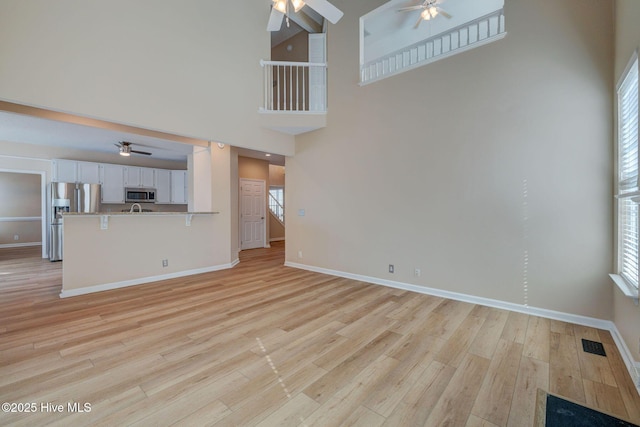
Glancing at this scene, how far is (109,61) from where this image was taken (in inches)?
122

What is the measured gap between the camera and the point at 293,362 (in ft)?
6.99

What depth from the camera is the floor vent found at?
2.29 meters

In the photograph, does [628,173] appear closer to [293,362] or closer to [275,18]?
[293,362]

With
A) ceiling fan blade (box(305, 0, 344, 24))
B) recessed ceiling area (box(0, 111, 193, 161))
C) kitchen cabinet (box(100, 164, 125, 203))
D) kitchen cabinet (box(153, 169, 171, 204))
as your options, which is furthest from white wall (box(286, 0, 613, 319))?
kitchen cabinet (box(100, 164, 125, 203))

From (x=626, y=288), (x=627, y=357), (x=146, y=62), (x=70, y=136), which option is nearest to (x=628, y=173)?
(x=626, y=288)

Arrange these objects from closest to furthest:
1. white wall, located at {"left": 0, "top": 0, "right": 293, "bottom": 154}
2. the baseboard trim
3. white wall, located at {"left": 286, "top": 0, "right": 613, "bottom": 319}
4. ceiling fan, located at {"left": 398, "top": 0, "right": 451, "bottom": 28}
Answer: the baseboard trim, white wall, located at {"left": 0, "top": 0, "right": 293, "bottom": 154}, white wall, located at {"left": 286, "top": 0, "right": 613, "bottom": 319}, ceiling fan, located at {"left": 398, "top": 0, "right": 451, "bottom": 28}

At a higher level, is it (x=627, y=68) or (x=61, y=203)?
(x=627, y=68)

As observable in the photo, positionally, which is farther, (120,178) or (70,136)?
(120,178)

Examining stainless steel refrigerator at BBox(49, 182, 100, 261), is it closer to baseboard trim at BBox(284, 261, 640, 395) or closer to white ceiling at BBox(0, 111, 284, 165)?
white ceiling at BBox(0, 111, 284, 165)

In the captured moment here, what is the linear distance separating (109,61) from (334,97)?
3.19 metres

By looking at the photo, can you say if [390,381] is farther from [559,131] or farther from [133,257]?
[133,257]

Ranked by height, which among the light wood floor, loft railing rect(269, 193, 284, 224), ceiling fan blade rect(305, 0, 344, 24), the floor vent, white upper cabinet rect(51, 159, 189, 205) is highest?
ceiling fan blade rect(305, 0, 344, 24)

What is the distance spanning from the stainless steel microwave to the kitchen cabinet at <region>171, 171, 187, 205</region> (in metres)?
0.50

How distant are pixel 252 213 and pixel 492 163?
21.2 ft
